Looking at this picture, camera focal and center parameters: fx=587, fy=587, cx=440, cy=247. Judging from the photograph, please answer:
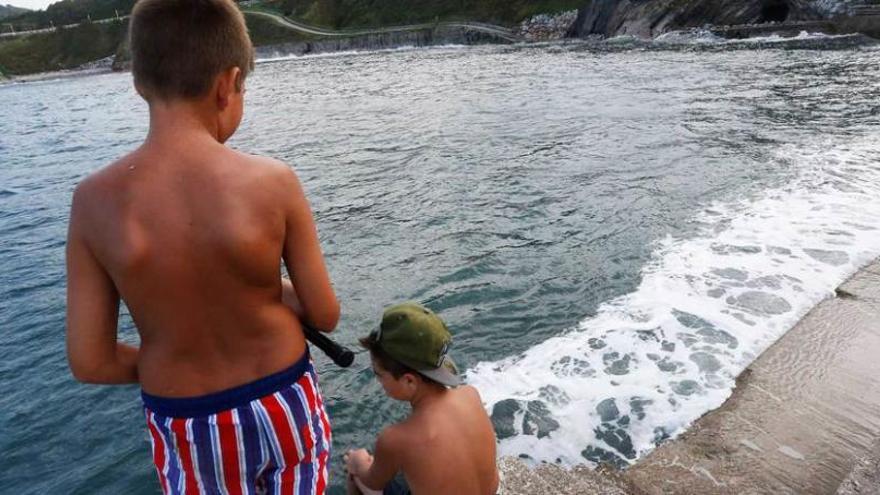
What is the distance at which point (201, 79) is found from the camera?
198 cm

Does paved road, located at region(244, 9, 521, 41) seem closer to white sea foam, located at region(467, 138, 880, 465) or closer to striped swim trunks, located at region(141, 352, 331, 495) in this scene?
white sea foam, located at region(467, 138, 880, 465)

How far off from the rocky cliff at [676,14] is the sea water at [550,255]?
4017 centimetres

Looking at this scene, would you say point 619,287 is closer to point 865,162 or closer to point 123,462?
point 123,462

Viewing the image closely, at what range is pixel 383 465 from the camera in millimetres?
3119

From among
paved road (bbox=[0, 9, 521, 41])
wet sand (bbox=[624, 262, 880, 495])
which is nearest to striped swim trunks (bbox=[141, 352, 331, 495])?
wet sand (bbox=[624, 262, 880, 495])

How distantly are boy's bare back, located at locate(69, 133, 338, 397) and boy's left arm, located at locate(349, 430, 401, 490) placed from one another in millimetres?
1030

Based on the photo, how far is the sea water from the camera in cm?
598

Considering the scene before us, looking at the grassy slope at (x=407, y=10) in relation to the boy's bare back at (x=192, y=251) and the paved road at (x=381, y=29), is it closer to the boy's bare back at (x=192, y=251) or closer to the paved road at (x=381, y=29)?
the paved road at (x=381, y=29)

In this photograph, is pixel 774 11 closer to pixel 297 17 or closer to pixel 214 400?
pixel 214 400

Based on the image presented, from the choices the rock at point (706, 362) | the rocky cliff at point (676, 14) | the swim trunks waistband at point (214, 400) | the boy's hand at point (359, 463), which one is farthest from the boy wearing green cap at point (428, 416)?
the rocky cliff at point (676, 14)

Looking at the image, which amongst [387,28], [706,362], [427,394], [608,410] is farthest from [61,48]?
[427,394]

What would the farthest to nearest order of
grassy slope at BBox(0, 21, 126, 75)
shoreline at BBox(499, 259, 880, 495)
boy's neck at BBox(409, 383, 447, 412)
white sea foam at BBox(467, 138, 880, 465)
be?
grassy slope at BBox(0, 21, 126, 75), white sea foam at BBox(467, 138, 880, 465), shoreline at BBox(499, 259, 880, 495), boy's neck at BBox(409, 383, 447, 412)

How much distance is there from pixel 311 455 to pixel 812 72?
109 feet

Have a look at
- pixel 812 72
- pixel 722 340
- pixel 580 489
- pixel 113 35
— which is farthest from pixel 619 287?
pixel 113 35
